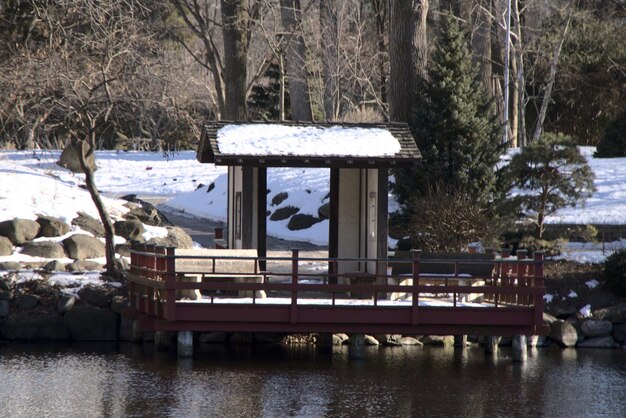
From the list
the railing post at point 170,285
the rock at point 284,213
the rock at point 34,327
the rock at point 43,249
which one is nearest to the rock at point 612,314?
the railing post at point 170,285

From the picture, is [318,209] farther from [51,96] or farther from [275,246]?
[51,96]

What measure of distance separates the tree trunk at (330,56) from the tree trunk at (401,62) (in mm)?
9261

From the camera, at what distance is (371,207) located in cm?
2125

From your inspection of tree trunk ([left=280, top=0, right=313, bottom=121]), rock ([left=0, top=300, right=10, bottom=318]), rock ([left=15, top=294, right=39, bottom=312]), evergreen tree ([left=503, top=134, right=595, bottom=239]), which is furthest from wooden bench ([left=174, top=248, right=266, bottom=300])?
tree trunk ([left=280, top=0, right=313, bottom=121])

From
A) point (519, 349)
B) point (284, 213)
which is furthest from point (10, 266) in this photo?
point (284, 213)

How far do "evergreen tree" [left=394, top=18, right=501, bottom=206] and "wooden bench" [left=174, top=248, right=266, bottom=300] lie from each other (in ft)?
27.2

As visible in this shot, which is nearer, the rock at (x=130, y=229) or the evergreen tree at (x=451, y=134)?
the rock at (x=130, y=229)

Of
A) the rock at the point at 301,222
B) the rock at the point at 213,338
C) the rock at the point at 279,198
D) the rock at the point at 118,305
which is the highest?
the rock at the point at 279,198

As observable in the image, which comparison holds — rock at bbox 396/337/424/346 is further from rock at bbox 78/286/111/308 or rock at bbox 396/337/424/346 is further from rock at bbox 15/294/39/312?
rock at bbox 15/294/39/312

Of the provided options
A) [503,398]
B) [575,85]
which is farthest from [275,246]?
[575,85]

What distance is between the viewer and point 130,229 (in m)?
27.0

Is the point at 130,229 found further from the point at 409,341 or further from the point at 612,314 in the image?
the point at 612,314

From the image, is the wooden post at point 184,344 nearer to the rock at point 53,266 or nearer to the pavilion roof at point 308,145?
the pavilion roof at point 308,145

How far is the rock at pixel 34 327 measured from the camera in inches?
835
